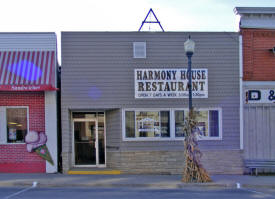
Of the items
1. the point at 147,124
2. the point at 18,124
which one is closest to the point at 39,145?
the point at 18,124

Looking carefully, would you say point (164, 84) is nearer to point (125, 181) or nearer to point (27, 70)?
point (125, 181)

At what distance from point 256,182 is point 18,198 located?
25.2 ft

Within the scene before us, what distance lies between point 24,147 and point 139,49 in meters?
5.85

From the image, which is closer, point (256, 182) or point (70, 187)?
point (70, 187)

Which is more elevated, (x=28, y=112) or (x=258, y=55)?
(x=258, y=55)

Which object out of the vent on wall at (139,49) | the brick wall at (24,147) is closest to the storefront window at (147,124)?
the vent on wall at (139,49)

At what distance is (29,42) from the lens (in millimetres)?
13312

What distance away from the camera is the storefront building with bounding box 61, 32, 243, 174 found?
13164 mm

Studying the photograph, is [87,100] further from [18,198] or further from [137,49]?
[18,198]

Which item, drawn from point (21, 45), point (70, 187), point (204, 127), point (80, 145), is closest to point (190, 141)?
point (204, 127)

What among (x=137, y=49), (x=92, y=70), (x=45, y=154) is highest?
(x=137, y=49)

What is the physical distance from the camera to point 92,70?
1323 centimetres

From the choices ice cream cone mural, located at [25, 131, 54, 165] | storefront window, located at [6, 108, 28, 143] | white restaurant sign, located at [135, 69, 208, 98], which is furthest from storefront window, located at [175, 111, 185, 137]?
storefront window, located at [6, 108, 28, 143]

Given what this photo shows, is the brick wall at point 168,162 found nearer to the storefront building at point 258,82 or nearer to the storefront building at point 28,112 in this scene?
the storefront building at point 258,82
